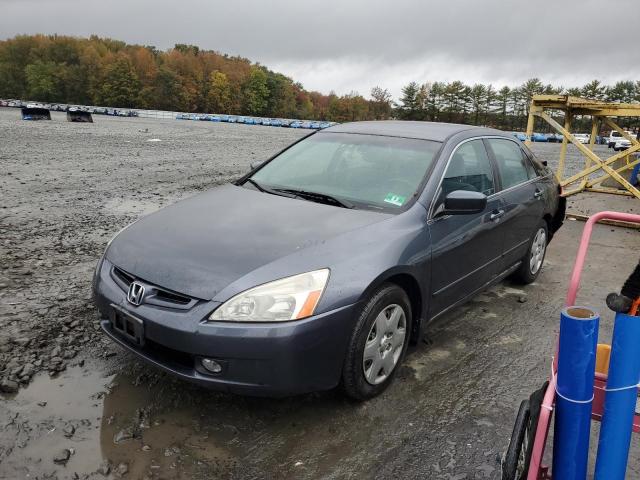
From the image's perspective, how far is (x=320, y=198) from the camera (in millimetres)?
3441

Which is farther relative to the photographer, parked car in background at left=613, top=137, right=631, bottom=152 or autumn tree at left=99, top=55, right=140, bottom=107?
autumn tree at left=99, top=55, right=140, bottom=107

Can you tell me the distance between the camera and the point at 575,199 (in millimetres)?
11305

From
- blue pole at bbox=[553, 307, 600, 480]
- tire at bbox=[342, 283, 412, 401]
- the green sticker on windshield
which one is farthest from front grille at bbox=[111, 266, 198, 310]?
blue pole at bbox=[553, 307, 600, 480]

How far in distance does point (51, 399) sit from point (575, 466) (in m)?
2.66

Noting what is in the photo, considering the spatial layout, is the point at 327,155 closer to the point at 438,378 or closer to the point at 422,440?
the point at 438,378

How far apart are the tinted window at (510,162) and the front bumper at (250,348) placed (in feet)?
8.11

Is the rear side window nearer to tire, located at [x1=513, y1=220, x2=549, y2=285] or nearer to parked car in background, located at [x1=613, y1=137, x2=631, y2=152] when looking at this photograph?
tire, located at [x1=513, y1=220, x2=549, y2=285]

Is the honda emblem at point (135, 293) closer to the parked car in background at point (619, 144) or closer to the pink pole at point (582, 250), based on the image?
the pink pole at point (582, 250)

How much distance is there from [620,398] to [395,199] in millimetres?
1911

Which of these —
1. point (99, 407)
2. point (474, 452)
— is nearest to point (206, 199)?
point (99, 407)

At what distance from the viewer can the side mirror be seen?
10.5 feet

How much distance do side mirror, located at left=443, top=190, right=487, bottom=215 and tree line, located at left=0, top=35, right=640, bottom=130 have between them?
96.1 meters

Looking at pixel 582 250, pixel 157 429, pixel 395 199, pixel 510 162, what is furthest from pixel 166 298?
pixel 510 162

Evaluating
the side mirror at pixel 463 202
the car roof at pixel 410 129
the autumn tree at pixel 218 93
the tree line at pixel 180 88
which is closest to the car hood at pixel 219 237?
the side mirror at pixel 463 202
